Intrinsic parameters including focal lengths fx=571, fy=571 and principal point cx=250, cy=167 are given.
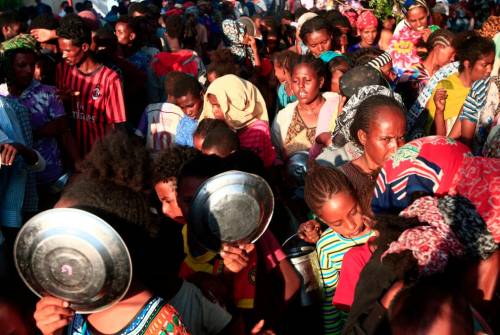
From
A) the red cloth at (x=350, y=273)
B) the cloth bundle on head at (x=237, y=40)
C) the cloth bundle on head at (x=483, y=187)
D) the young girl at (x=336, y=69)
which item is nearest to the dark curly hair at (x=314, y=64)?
the young girl at (x=336, y=69)

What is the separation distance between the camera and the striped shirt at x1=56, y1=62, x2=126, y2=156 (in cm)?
504

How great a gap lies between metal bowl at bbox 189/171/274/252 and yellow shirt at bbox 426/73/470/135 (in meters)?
2.81

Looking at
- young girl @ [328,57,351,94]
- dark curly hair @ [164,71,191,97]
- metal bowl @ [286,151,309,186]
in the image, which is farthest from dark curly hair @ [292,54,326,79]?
dark curly hair @ [164,71,191,97]

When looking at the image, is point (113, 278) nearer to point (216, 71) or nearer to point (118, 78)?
point (118, 78)

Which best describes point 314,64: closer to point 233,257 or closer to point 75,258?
point 233,257

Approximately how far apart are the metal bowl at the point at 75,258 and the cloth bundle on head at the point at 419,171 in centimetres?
130

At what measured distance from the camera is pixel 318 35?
20.9 ft

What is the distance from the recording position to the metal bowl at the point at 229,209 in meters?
2.30

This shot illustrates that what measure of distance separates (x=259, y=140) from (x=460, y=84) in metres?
1.75

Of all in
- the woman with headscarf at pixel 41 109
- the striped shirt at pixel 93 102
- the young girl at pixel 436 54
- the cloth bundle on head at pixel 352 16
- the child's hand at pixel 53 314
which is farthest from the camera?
the cloth bundle on head at pixel 352 16

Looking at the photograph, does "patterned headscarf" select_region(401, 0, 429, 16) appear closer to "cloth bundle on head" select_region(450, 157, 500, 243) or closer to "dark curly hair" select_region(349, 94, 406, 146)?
"dark curly hair" select_region(349, 94, 406, 146)

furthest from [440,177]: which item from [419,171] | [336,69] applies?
[336,69]

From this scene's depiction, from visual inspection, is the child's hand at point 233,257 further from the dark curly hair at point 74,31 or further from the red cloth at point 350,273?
the dark curly hair at point 74,31

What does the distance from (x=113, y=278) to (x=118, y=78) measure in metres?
3.69
